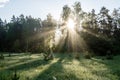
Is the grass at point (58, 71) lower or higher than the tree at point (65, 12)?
lower

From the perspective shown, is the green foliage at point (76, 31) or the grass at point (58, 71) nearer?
the grass at point (58, 71)

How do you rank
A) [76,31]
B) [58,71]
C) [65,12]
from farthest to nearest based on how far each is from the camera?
[65,12]
[76,31]
[58,71]

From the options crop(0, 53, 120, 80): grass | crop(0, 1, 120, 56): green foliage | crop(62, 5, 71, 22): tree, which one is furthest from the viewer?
crop(62, 5, 71, 22): tree

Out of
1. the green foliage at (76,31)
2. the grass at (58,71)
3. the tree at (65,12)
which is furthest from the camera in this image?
the tree at (65,12)

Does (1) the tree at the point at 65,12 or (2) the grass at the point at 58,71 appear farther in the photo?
(1) the tree at the point at 65,12

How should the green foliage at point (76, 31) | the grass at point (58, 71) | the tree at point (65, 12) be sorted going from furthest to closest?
the tree at point (65, 12) < the green foliage at point (76, 31) < the grass at point (58, 71)

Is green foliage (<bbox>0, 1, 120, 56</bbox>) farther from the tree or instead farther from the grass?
the grass

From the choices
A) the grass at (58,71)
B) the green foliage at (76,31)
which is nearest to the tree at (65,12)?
the green foliage at (76,31)

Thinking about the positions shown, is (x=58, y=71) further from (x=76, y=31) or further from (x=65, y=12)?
(x=65, y=12)

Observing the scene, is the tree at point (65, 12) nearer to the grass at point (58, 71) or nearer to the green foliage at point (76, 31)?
the green foliage at point (76, 31)

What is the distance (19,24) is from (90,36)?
4354 centimetres

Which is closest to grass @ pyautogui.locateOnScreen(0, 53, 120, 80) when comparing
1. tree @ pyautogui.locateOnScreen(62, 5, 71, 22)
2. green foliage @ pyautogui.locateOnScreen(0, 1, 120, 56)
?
green foliage @ pyautogui.locateOnScreen(0, 1, 120, 56)

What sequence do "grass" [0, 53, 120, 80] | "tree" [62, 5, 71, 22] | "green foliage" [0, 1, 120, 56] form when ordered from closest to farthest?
"grass" [0, 53, 120, 80], "green foliage" [0, 1, 120, 56], "tree" [62, 5, 71, 22]

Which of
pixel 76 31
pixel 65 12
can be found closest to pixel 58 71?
pixel 76 31
